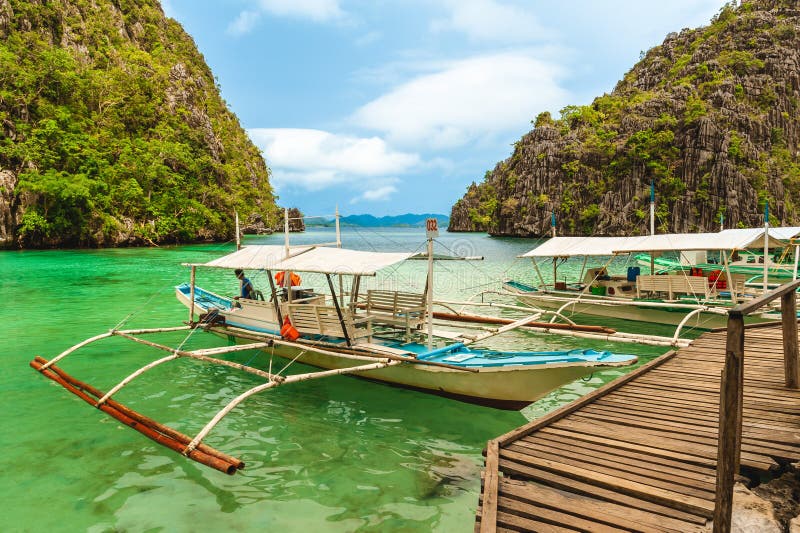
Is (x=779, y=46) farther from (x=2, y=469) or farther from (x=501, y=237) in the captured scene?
(x=2, y=469)

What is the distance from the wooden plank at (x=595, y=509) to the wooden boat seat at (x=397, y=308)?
20.1ft

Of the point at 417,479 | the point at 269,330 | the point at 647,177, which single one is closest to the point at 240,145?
the point at 647,177

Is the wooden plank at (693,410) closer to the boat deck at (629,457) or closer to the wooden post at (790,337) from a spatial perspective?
the boat deck at (629,457)

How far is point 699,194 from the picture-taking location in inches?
2913

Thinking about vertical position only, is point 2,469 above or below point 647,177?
below

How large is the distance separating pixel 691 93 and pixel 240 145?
299 ft

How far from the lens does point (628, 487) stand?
4.30 metres

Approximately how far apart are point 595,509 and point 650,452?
136 cm

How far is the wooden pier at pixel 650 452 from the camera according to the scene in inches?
130

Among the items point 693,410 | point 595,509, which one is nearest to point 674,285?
point 693,410

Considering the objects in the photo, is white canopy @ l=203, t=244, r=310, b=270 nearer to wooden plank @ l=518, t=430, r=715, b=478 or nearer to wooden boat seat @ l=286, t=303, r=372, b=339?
wooden boat seat @ l=286, t=303, r=372, b=339

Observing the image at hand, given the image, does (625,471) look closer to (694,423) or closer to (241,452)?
(694,423)

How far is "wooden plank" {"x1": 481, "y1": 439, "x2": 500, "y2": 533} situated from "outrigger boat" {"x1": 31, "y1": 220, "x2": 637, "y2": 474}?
327 cm

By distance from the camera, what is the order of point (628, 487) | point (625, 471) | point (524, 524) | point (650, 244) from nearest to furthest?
point (524, 524) → point (628, 487) → point (625, 471) → point (650, 244)
